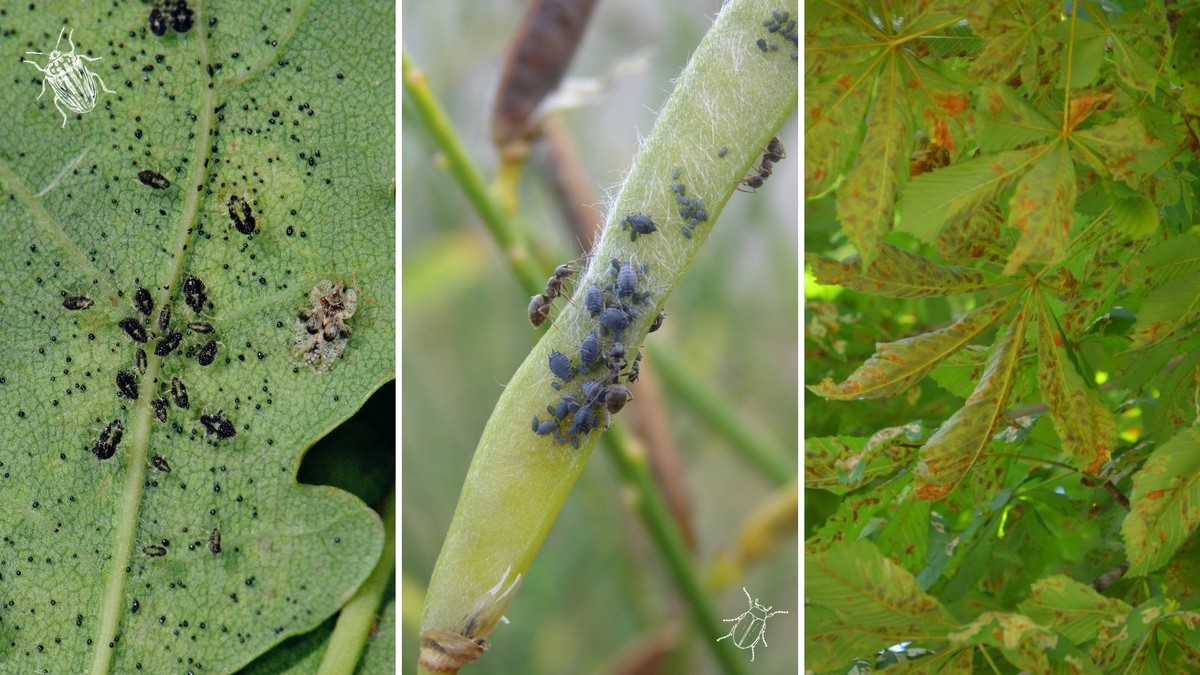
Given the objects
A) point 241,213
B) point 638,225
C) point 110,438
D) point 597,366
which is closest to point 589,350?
point 597,366

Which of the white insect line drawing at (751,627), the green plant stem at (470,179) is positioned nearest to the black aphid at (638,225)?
the green plant stem at (470,179)

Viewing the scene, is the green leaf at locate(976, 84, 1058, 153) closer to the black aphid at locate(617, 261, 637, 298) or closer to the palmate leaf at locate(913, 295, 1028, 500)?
the palmate leaf at locate(913, 295, 1028, 500)

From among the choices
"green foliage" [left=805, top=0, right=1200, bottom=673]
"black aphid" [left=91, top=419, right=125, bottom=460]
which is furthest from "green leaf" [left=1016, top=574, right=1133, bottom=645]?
"black aphid" [left=91, top=419, right=125, bottom=460]

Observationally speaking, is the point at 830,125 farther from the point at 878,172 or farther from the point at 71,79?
the point at 71,79

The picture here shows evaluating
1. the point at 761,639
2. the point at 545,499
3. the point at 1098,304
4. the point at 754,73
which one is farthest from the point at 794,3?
the point at 761,639

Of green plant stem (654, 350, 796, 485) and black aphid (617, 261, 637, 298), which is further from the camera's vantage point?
green plant stem (654, 350, 796, 485)

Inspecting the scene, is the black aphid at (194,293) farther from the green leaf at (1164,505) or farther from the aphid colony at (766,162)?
the green leaf at (1164,505)
